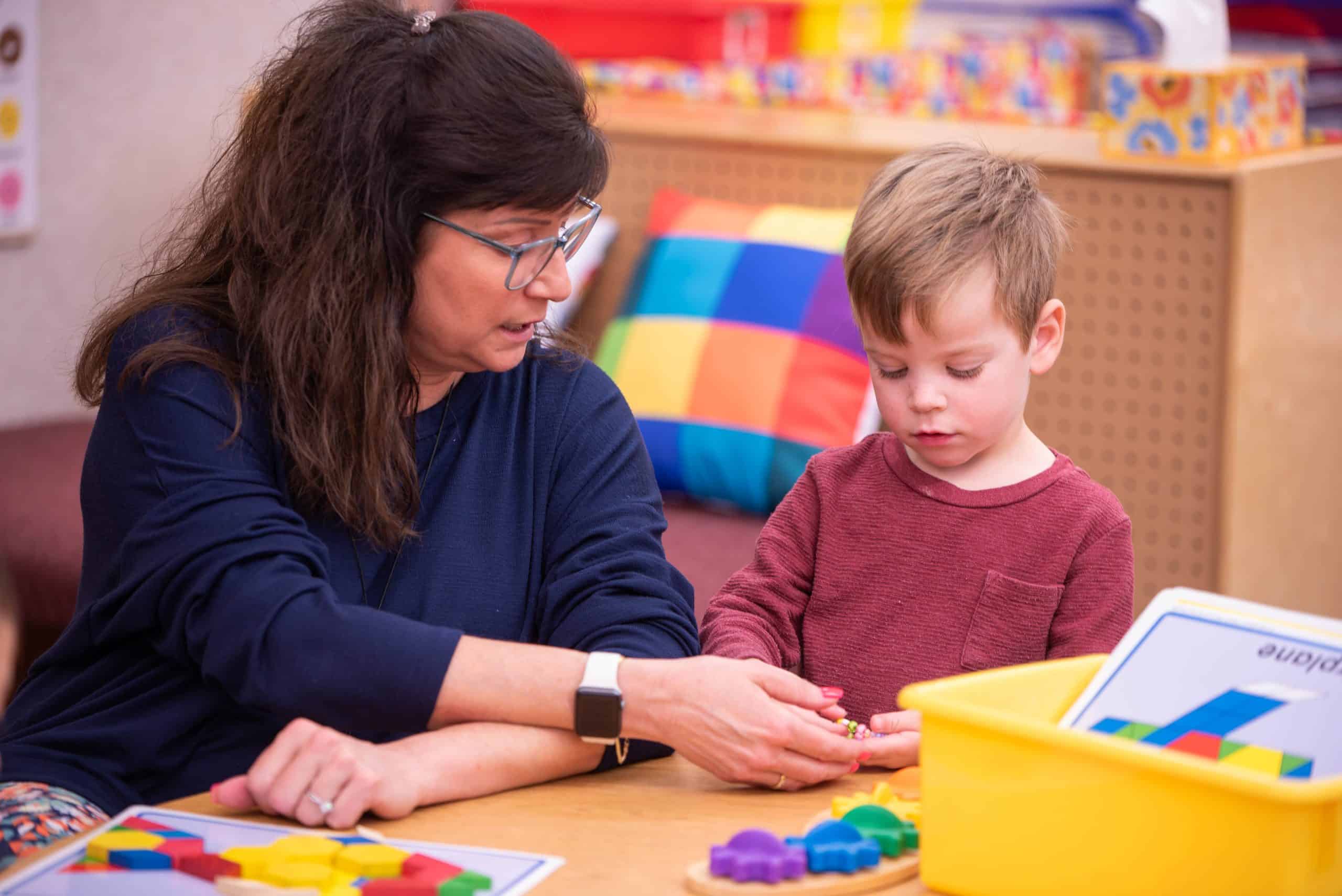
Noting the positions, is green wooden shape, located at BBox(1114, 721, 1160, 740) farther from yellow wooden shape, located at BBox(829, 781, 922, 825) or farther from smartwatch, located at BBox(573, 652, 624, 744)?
smartwatch, located at BBox(573, 652, 624, 744)

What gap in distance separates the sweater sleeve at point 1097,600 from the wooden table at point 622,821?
0.21m

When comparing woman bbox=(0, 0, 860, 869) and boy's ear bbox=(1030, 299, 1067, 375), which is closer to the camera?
woman bbox=(0, 0, 860, 869)

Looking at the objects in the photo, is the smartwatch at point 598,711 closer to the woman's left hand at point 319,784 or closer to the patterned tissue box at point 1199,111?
the woman's left hand at point 319,784

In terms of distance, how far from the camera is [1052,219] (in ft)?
4.75

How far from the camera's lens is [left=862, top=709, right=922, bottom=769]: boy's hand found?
1282 millimetres

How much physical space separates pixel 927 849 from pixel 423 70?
779mm

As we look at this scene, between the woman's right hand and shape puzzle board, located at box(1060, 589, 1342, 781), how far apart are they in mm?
248

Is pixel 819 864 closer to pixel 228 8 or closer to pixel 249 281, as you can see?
pixel 249 281

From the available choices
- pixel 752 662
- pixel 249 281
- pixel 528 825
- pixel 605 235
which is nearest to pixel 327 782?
pixel 528 825

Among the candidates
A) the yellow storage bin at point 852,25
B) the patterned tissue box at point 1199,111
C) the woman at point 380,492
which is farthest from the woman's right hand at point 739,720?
the yellow storage bin at point 852,25

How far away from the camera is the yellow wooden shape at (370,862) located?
3.43ft

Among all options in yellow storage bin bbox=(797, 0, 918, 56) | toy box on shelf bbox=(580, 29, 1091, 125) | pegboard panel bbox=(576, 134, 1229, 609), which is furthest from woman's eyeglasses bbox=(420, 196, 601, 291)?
yellow storage bin bbox=(797, 0, 918, 56)

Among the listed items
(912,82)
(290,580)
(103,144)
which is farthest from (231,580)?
(912,82)

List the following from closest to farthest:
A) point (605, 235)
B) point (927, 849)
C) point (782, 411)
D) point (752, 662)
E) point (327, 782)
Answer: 1. point (927, 849)
2. point (327, 782)
3. point (752, 662)
4. point (782, 411)
5. point (605, 235)
